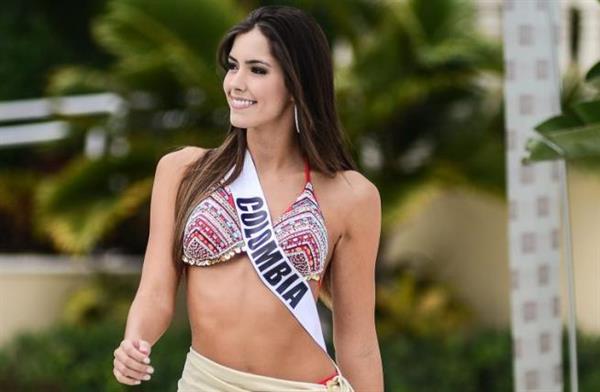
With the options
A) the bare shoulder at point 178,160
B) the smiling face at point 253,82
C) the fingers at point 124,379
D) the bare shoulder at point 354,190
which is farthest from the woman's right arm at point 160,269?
the bare shoulder at point 354,190

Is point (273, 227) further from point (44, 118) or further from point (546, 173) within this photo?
point (44, 118)

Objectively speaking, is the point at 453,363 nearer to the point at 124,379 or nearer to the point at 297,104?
the point at 297,104

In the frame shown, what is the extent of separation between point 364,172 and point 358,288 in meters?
6.98

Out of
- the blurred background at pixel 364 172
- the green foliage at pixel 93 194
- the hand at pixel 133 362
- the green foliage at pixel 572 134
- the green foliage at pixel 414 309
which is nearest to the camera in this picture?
the hand at pixel 133 362

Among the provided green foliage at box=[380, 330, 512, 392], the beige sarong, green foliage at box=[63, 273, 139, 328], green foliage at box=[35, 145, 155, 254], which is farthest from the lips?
green foliage at box=[63, 273, 139, 328]

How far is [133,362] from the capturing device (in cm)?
337

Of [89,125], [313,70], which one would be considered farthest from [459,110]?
[313,70]

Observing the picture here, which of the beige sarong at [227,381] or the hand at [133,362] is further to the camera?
the beige sarong at [227,381]

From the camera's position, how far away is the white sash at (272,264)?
3520mm

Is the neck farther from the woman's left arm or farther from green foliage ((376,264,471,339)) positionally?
green foliage ((376,264,471,339))

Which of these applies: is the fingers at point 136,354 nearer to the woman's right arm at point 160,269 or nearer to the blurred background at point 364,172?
the woman's right arm at point 160,269

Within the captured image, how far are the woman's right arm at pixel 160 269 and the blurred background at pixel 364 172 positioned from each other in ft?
21.0

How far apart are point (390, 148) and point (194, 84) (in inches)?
59.9

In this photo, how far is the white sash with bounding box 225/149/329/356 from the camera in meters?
3.52
